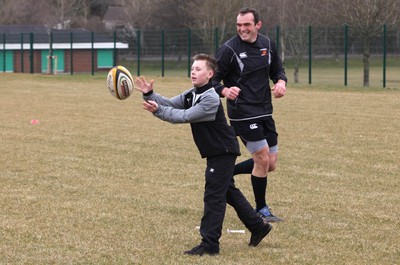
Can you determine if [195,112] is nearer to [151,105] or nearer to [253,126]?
[151,105]

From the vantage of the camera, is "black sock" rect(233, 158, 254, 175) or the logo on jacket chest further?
"black sock" rect(233, 158, 254, 175)

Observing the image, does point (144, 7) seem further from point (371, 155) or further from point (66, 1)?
point (371, 155)

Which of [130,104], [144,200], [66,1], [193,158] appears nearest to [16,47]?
[66,1]

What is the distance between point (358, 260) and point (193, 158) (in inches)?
232

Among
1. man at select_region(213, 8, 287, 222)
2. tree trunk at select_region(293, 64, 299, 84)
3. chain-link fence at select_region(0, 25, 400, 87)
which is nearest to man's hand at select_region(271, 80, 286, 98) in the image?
man at select_region(213, 8, 287, 222)

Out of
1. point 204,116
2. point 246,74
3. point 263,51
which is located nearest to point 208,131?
point 204,116

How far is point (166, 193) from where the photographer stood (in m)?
9.14

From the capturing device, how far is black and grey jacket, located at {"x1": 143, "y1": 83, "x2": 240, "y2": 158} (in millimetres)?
6277

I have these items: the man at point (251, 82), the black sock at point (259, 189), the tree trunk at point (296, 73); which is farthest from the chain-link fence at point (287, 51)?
the man at point (251, 82)

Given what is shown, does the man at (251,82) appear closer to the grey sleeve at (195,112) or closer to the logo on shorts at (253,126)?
the logo on shorts at (253,126)

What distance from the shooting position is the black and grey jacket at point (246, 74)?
754cm

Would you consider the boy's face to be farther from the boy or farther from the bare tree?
the bare tree

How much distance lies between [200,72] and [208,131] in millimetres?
476

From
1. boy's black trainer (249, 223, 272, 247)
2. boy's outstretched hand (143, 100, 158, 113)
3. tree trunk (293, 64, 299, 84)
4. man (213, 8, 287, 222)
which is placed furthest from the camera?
tree trunk (293, 64, 299, 84)
